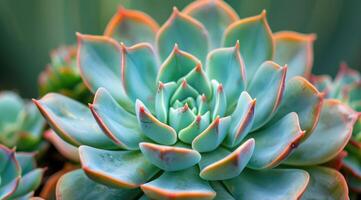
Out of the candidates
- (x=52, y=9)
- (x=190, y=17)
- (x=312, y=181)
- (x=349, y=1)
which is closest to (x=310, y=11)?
(x=349, y=1)

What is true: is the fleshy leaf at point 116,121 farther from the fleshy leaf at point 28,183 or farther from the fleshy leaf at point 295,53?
the fleshy leaf at point 295,53

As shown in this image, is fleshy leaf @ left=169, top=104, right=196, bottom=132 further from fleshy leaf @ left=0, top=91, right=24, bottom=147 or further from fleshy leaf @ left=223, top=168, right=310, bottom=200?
fleshy leaf @ left=0, top=91, right=24, bottom=147

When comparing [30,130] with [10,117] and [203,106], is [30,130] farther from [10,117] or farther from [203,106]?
[203,106]

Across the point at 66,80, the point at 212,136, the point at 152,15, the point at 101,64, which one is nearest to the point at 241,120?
the point at 212,136

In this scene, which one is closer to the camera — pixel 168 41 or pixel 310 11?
pixel 168 41

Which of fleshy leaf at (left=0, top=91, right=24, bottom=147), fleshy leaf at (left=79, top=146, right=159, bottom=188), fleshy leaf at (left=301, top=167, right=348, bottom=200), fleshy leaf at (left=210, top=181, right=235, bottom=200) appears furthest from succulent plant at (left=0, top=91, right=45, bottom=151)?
fleshy leaf at (left=301, top=167, right=348, bottom=200)

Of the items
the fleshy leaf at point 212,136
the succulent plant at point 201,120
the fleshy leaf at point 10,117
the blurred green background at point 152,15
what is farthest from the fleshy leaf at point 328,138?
the blurred green background at point 152,15

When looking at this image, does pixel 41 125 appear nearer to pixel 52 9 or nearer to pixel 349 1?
pixel 52 9
